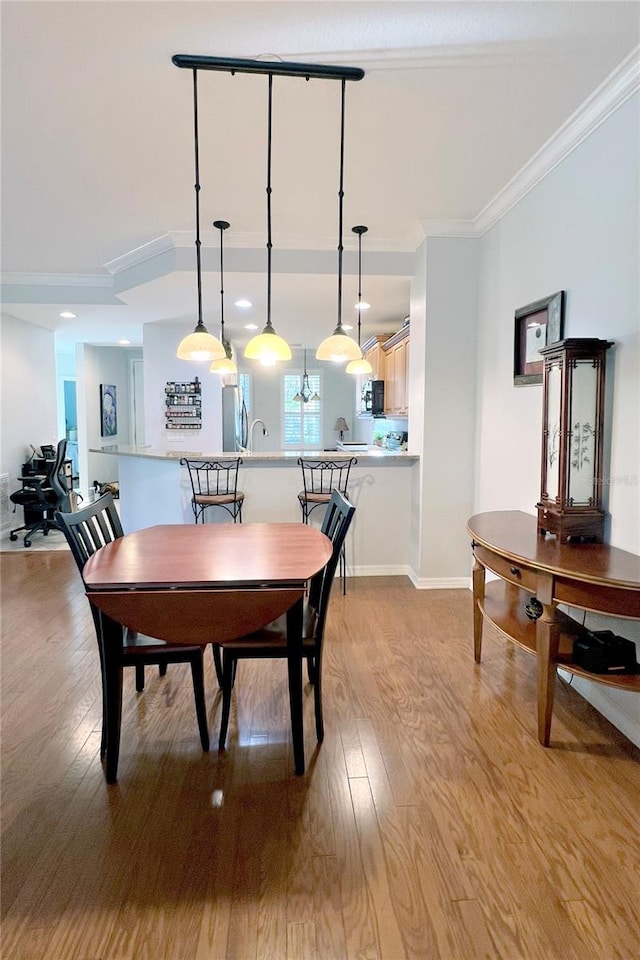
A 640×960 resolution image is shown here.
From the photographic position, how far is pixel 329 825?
1.69 metres

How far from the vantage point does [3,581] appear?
4219 millimetres

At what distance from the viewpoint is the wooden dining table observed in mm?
1798

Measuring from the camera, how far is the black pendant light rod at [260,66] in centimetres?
199

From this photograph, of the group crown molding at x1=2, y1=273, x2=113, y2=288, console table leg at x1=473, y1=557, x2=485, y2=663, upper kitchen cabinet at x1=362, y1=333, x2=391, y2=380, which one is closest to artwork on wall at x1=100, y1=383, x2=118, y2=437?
crown molding at x1=2, y1=273, x2=113, y2=288

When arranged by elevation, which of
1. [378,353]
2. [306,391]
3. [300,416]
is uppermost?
[378,353]

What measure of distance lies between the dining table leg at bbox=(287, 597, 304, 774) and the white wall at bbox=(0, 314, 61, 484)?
5.02 meters

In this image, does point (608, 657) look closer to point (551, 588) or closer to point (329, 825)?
point (551, 588)

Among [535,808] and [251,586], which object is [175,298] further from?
[535,808]

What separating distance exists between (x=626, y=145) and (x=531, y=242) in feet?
→ 2.66

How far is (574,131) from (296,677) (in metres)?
2.74

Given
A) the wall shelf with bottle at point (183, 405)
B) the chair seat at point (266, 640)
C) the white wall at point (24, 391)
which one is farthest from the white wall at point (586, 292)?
the white wall at point (24, 391)

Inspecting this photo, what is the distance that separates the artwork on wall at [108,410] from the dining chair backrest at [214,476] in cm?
521

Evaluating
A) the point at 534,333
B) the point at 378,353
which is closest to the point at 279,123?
the point at 534,333

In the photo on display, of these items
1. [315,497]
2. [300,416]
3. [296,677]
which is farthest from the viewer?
[300,416]
